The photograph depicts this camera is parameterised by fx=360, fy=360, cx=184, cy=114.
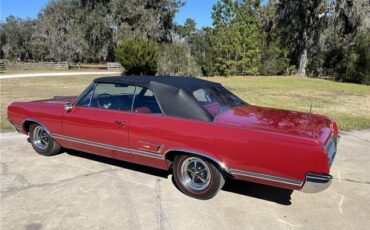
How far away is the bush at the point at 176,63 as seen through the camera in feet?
77.9

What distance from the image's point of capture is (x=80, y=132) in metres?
4.95

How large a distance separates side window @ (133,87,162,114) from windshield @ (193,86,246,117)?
516 millimetres

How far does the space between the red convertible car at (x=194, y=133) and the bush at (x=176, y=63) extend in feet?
60.5

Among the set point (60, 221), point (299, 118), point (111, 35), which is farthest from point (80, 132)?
point (111, 35)

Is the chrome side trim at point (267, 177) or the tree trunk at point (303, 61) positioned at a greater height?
the tree trunk at point (303, 61)

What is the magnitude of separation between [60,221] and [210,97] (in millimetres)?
2341

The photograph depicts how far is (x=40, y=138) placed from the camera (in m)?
5.77

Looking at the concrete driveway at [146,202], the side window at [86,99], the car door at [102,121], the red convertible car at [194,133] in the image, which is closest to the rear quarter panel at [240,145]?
the red convertible car at [194,133]

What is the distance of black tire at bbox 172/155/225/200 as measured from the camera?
13.1 ft

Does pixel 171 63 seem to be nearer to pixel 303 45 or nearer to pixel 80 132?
pixel 303 45

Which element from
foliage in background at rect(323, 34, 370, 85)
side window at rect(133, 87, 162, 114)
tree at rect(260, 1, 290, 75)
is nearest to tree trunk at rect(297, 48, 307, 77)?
tree at rect(260, 1, 290, 75)

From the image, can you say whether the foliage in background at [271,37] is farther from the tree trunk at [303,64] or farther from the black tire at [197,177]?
the black tire at [197,177]

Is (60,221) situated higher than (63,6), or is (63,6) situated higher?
(63,6)

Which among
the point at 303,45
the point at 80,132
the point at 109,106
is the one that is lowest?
the point at 80,132
